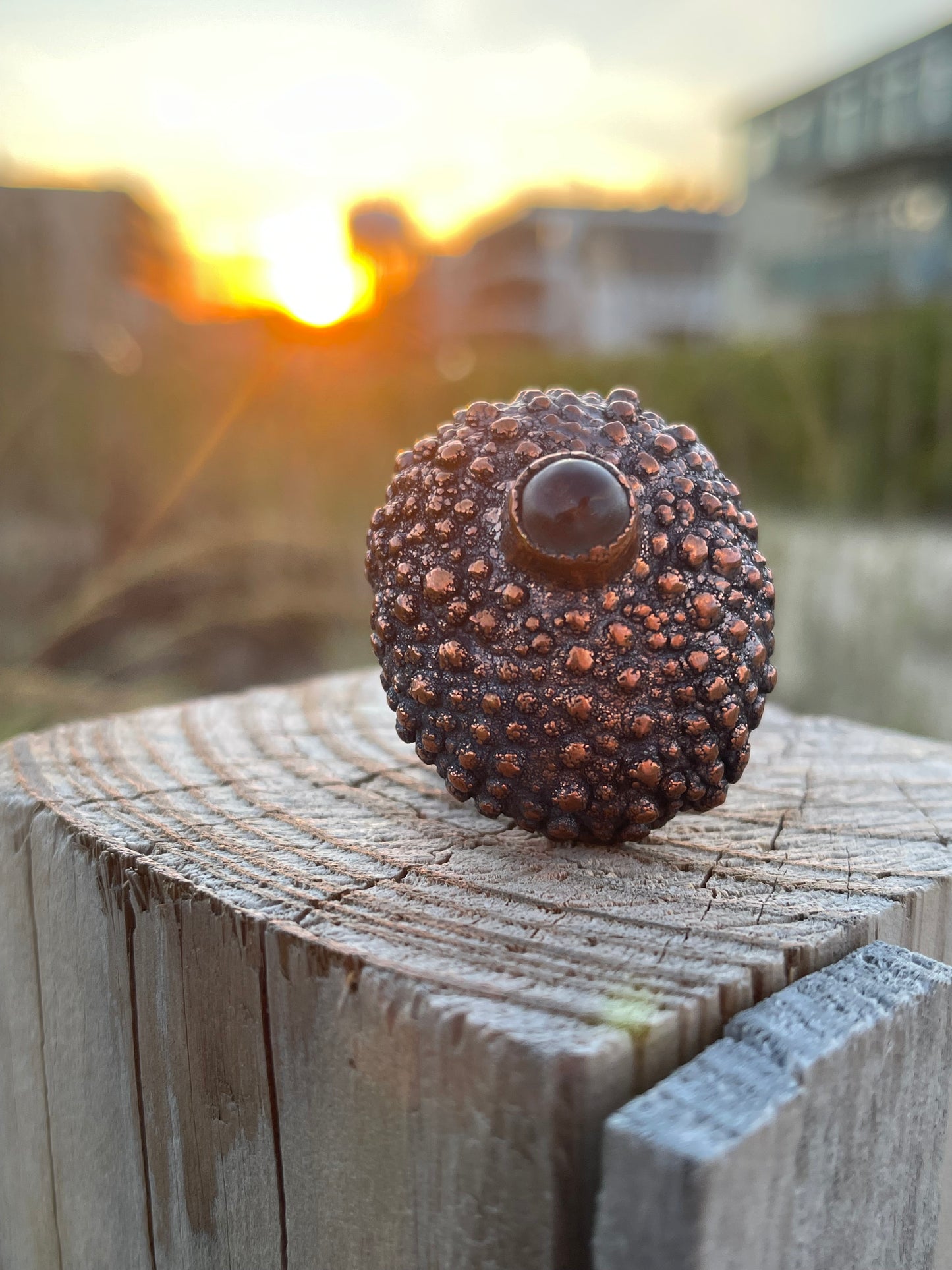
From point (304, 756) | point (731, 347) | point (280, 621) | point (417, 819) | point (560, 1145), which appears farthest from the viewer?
point (731, 347)

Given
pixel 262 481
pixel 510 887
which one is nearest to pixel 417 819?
pixel 510 887

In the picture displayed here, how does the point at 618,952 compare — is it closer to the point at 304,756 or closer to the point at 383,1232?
the point at 383,1232

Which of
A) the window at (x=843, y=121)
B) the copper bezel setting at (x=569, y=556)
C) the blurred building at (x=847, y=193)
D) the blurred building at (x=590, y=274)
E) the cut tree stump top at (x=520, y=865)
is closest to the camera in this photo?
the cut tree stump top at (x=520, y=865)

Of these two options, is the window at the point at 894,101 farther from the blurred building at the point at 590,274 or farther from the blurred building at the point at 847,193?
the blurred building at the point at 590,274

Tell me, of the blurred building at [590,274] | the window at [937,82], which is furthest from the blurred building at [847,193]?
the blurred building at [590,274]

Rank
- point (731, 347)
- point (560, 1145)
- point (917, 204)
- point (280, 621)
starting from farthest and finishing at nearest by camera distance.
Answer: point (917, 204), point (731, 347), point (280, 621), point (560, 1145)

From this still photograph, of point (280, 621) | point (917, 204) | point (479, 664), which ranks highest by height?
point (917, 204)
